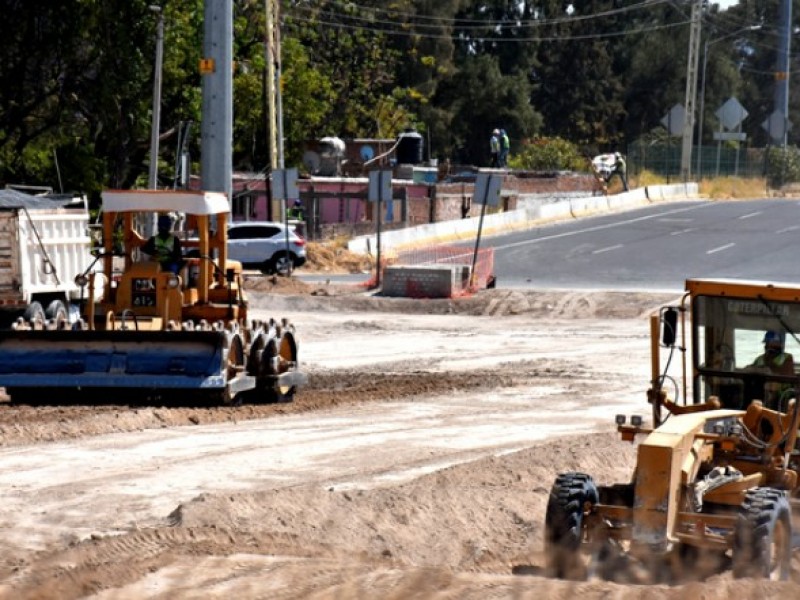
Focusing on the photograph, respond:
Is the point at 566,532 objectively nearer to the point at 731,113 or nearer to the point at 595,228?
the point at 595,228

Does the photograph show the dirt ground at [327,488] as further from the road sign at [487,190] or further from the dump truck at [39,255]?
the road sign at [487,190]

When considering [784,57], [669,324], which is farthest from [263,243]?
[784,57]

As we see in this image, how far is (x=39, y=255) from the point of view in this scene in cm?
2767

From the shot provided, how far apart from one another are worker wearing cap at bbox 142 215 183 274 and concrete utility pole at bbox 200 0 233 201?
10.8 metres

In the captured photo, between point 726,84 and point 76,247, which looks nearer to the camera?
point 76,247

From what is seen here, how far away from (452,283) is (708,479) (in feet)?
91.5

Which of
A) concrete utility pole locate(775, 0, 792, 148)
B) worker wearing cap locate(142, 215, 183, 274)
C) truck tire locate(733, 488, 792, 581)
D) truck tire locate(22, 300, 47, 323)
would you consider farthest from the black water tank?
truck tire locate(733, 488, 792, 581)

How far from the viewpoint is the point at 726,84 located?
4756 inches

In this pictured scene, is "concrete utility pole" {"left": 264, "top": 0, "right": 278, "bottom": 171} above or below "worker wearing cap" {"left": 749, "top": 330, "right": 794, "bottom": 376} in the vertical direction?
above

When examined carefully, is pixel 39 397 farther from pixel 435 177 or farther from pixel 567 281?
pixel 435 177

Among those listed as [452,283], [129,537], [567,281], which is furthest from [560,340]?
[129,537]

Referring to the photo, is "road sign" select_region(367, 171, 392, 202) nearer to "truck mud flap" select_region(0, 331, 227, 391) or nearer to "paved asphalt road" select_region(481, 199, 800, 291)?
"paved asphalt road" select_region(481, 199, 800, 291)

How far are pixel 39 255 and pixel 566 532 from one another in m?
18.9

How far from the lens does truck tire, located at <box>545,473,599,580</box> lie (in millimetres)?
10234
